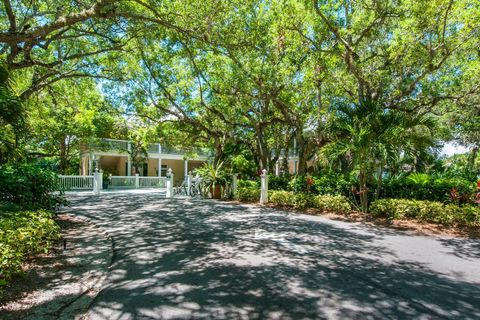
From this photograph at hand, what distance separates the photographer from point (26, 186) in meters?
6.76

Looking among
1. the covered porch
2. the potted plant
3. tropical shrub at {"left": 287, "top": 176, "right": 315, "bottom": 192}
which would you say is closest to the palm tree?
tropical shrub at {"left": 287, "top": 176, "right": 315, "bottom": 192}

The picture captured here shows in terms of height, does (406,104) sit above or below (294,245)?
above

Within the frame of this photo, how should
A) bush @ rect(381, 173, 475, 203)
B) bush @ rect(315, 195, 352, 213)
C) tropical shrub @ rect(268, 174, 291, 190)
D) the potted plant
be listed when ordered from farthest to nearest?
the potted plant
tropical shrub @ rect(268, 174, 291, 190)
bush @ rect(315, 195, 352, 213)
bush @ rect(381, 173, 475, 203)

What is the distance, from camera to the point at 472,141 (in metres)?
22.0

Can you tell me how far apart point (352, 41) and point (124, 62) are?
10244 millimetres

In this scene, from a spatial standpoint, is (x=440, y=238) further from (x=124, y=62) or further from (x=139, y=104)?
(x=139, y=104)

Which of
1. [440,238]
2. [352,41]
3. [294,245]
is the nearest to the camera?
[294,245]

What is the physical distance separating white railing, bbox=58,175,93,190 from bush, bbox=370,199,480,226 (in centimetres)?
1840

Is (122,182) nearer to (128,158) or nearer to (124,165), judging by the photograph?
(128,158)

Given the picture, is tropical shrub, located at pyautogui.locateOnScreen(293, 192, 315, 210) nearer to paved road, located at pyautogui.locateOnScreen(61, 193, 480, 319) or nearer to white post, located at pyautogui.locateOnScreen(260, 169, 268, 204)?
white post, located at pyautogui.locateOnScreen(260, 169, 268, 204)

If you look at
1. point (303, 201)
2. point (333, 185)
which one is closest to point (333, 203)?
point (333, 185)

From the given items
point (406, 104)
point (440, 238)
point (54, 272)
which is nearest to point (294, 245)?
point (440, 238)

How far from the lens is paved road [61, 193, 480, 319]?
3436 millimetres

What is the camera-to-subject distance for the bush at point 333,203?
34.7 feet
